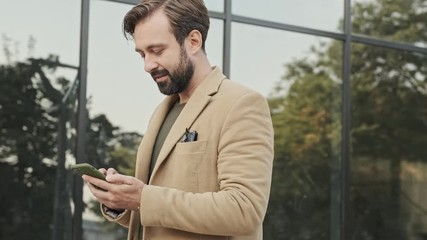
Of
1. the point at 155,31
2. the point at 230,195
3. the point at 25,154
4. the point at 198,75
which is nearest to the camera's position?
the point at 230,195

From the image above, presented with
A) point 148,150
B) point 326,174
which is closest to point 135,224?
point 148,150

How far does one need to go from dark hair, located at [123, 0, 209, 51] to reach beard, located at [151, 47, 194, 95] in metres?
0.04

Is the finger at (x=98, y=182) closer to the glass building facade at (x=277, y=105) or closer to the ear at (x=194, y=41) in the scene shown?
the ear at (x=194, y=41)

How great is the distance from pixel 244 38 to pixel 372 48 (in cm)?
136

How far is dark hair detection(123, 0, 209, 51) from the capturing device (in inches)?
75.2

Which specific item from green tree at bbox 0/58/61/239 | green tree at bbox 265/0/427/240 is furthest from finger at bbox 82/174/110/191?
green tree at bbox 265/0/427/240

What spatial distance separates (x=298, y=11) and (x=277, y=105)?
83cm

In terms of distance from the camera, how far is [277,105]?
7.05 metres

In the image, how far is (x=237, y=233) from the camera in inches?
71.7

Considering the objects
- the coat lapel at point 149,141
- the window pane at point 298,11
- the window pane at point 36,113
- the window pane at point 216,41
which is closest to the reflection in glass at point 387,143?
the window pane at point 298,11

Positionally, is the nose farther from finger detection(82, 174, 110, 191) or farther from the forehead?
finger detection(82, 174, 110, 191)

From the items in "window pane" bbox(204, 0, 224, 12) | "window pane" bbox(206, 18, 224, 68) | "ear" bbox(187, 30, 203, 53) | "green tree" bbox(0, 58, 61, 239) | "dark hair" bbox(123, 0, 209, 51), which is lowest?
"green tree" bbox(0, 58, 61, 239)

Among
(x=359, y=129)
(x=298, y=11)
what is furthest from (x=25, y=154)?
(x=359, y=129)

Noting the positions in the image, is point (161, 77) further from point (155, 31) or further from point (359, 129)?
point (359, 129)
